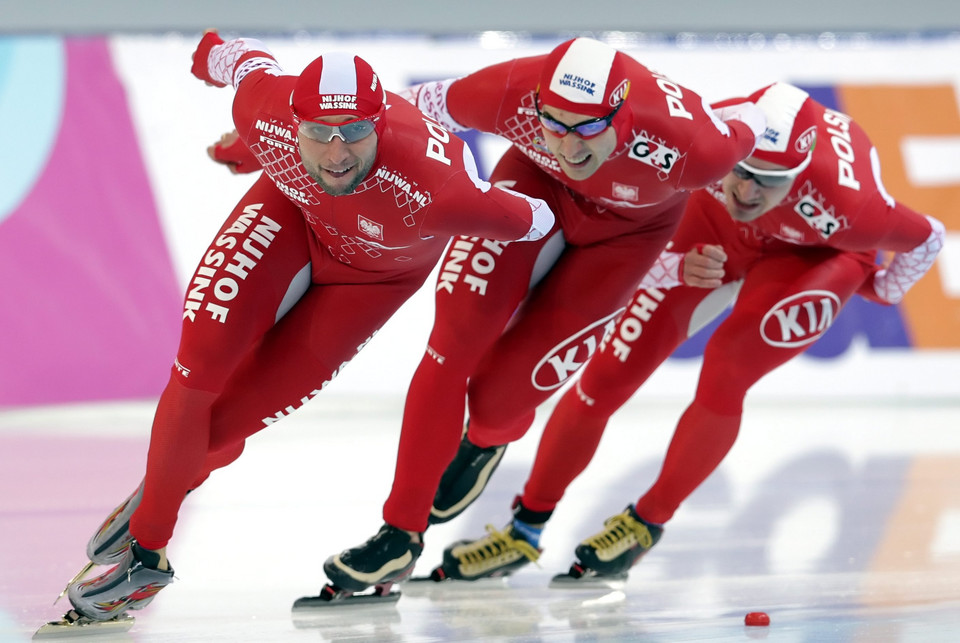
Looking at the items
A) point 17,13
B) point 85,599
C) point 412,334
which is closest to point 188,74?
point 17,13

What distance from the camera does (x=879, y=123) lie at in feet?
23.8

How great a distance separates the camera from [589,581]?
4133mm

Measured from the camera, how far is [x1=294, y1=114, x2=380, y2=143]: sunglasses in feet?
10.0

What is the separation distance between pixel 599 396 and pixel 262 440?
97.3 inches

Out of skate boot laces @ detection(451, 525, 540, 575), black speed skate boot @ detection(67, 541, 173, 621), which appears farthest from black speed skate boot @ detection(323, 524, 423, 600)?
black speed skate boot @ detection(67, 541, 173, 621)

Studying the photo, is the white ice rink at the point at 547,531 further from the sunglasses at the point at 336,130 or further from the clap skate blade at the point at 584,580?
the sunglasses at the point at 336,130

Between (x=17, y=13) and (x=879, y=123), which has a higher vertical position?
(x=17, y=13)

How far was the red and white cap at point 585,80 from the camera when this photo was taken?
343 cm

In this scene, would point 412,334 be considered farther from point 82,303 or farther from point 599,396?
point 599,396

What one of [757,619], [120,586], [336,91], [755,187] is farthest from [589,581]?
[336,91]

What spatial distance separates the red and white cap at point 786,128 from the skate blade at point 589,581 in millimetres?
1708

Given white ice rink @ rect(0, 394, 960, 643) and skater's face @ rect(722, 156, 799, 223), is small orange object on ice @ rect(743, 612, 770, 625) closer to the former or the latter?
white ice rink @ rect(0, 394, 960, 643)

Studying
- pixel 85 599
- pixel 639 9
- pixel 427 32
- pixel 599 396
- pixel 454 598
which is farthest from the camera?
pixel 639 9

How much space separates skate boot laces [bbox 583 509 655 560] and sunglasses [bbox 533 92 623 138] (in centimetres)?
160
